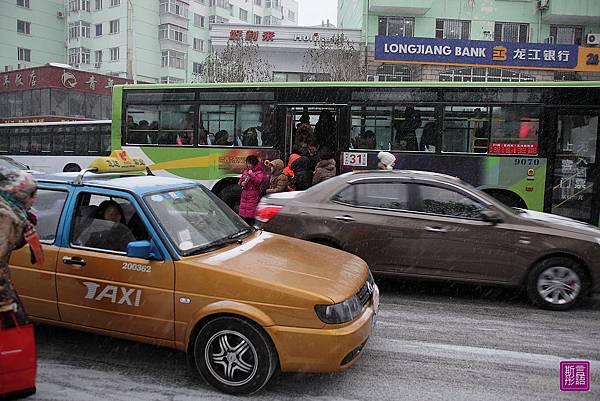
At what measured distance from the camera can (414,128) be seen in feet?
33.3

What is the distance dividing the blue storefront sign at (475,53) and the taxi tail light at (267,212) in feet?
66.0

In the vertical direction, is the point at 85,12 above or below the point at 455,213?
above

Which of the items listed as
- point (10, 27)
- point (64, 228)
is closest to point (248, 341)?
point (64, 228)

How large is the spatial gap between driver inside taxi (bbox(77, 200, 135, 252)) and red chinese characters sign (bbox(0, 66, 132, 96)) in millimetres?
32510

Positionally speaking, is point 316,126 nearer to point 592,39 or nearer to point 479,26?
point 479,26

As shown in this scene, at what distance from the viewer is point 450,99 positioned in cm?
994

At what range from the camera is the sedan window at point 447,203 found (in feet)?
20.4

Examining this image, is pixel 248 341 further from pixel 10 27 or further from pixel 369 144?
pixel 10 27

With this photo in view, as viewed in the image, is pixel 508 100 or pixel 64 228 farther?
pixel 508 100

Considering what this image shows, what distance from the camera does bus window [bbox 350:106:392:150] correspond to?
10336 mm

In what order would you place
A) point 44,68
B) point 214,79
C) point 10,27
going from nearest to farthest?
point 214,79 → point 44,68 → point 10,27

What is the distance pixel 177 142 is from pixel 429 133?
551 cm

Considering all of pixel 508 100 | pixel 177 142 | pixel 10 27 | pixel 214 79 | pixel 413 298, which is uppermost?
pixel 10 27

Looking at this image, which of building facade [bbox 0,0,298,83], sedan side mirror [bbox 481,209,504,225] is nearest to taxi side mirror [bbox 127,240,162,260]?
sedan side mirror [bbox 481,209,504,225]
